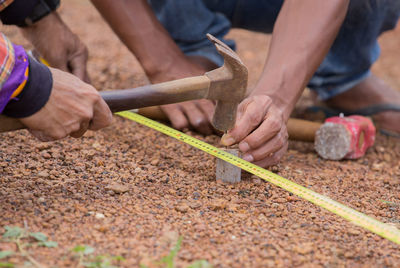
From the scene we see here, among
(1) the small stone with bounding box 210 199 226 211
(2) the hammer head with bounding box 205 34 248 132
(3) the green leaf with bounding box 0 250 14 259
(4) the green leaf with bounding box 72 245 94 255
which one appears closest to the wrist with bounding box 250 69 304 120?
(2) the hammer head with bounding box 205 34 248 132

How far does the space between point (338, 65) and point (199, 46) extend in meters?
0.79

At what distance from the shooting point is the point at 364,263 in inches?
48.8

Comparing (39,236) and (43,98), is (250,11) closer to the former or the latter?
(43,98)

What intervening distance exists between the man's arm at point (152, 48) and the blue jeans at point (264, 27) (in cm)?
37

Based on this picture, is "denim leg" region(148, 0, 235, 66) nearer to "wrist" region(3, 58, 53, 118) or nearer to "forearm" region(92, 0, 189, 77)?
"forearm" region(92, 0, 189, 77)

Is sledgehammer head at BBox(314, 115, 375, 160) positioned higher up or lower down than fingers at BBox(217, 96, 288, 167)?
lower down

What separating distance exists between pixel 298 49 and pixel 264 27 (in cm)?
84

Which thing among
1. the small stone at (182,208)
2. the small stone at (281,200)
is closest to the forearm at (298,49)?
the small stone at (281,200)

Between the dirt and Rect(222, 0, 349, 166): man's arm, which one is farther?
Rect(222, 0, 349, 166): man's arm

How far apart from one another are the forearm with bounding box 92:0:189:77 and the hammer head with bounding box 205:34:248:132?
0.66m

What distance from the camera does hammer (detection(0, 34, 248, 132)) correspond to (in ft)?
4.61

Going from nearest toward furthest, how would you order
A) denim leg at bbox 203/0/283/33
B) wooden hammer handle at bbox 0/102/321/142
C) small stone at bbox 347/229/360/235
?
1. small stone at bbox 347/229/360/235
2. wooden hammer handle at bbox 0/102/321/142
3. denim leg at bbox 203/0/283/33

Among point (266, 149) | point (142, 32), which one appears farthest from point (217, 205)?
point (142, 32)

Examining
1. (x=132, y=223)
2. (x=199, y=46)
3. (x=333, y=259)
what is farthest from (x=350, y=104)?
(x=132, y=223)
